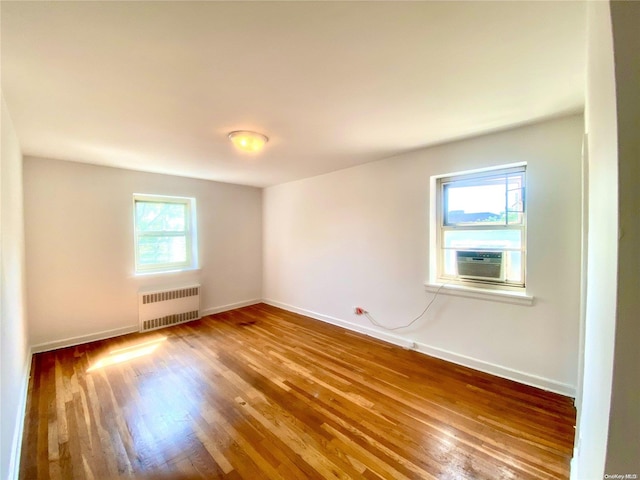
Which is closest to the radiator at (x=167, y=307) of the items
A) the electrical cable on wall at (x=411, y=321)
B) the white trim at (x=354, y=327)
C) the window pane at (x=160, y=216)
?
the window pane at (x=160, y=216)

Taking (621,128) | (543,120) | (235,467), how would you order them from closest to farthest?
1. (621,128)
2. (235,467)
3. (543,120)

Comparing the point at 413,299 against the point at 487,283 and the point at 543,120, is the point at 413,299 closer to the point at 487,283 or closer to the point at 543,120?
the point at 487,283

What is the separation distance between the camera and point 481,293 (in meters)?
2.60

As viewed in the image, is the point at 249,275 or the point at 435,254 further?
the point at 249,275

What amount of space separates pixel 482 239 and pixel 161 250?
4343mm

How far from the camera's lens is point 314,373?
2.61 metres

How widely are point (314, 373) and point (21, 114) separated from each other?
3192 millimetres

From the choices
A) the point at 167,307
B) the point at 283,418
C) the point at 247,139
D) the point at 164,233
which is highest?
the point at 247,139

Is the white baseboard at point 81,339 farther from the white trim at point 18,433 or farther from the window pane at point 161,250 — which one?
the window pane at point 161,250

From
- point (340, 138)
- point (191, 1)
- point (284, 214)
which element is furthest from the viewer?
point (284, 214)

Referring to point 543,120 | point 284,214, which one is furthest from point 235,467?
point 284,214

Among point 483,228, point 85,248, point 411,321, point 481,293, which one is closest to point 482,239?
point 483,228

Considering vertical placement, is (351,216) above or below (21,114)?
below

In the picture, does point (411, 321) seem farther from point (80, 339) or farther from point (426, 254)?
point (80, 339)
